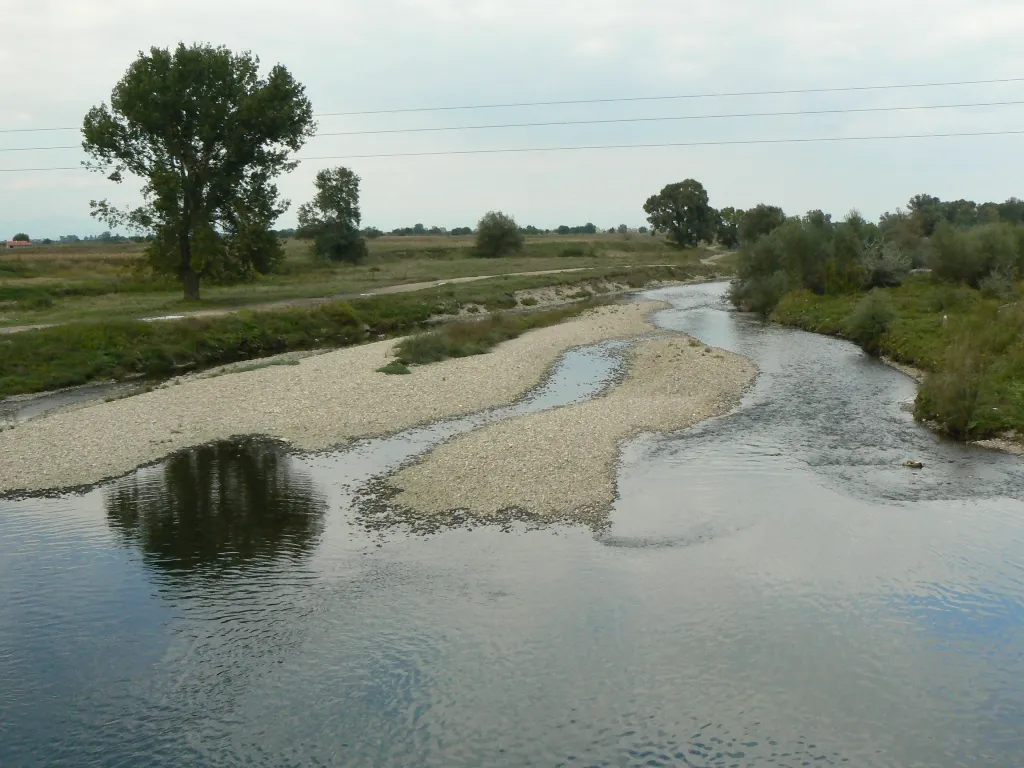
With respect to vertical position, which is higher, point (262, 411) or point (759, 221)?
point (759, 221)

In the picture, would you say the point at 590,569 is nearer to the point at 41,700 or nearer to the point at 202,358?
the point at 41,700

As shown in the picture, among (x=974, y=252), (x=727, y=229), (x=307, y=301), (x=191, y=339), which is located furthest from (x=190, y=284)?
(x=727, y=229)

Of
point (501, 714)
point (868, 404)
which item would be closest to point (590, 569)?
point (501, 714)

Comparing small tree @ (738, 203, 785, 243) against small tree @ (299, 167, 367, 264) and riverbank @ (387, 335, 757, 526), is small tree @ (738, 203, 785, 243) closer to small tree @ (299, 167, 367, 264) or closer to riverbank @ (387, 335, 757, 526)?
small tree @ (299, 167, 367, 264)

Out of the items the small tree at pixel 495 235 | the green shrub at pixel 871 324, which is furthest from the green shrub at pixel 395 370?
the small tree at pixel 495 235

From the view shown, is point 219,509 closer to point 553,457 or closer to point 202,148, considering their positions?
point 553,457

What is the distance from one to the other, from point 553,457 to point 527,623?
7.57 meters

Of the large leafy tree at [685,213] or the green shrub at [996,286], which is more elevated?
the large leafy tree at [685,213]

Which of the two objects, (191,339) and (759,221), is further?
(759,221)

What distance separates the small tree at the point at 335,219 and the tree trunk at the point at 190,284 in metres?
40.2

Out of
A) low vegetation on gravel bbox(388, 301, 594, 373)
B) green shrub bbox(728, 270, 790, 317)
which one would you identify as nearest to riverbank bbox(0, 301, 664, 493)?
low vegetation on gravel bbox(388, 301, 594, 373)

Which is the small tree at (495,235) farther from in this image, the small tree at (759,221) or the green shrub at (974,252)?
the green shrub at (974,252)

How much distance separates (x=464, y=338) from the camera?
38.2 m

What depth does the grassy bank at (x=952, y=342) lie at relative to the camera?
2280cm
